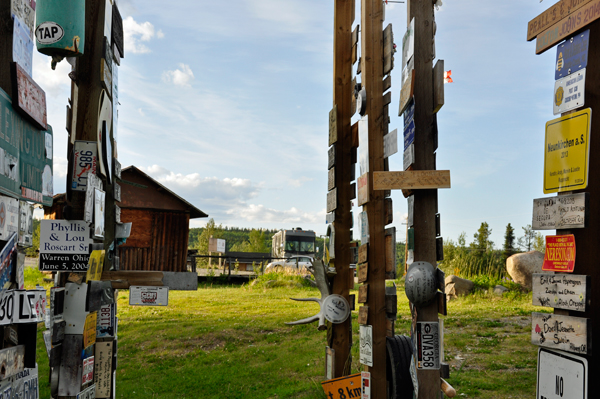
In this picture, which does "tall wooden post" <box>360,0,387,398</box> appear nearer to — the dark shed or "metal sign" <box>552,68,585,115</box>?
"metal sign" <box>552,68,585,115</box>

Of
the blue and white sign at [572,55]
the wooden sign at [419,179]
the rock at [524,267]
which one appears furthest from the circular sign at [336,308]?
the rock at [524,267]

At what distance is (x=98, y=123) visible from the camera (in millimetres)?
4293

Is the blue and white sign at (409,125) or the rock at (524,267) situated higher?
the blue and white sign at (409,125)

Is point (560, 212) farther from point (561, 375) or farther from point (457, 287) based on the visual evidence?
point (457, 287)

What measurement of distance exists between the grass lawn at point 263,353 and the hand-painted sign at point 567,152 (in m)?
3.26

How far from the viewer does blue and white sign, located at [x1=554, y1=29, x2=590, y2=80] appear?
3.17 m

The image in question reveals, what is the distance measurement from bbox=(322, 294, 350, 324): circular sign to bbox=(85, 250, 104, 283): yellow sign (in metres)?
2.30

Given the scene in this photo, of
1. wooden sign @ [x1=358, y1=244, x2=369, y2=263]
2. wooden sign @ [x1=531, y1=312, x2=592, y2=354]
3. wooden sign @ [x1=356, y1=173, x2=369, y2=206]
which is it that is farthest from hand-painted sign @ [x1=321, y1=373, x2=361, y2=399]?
wooden sign @ [x1=531, y1=312, x2=592, y2=354]

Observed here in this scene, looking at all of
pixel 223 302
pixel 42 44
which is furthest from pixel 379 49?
pixel 223 302

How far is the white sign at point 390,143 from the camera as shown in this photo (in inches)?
166

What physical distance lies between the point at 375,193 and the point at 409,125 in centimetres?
77

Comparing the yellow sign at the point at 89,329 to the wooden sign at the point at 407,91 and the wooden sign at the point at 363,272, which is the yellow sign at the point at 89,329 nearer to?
the wooden sign at the point at 363,272

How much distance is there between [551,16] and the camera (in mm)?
3457

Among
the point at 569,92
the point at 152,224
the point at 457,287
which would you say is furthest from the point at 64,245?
the point at 152,224
